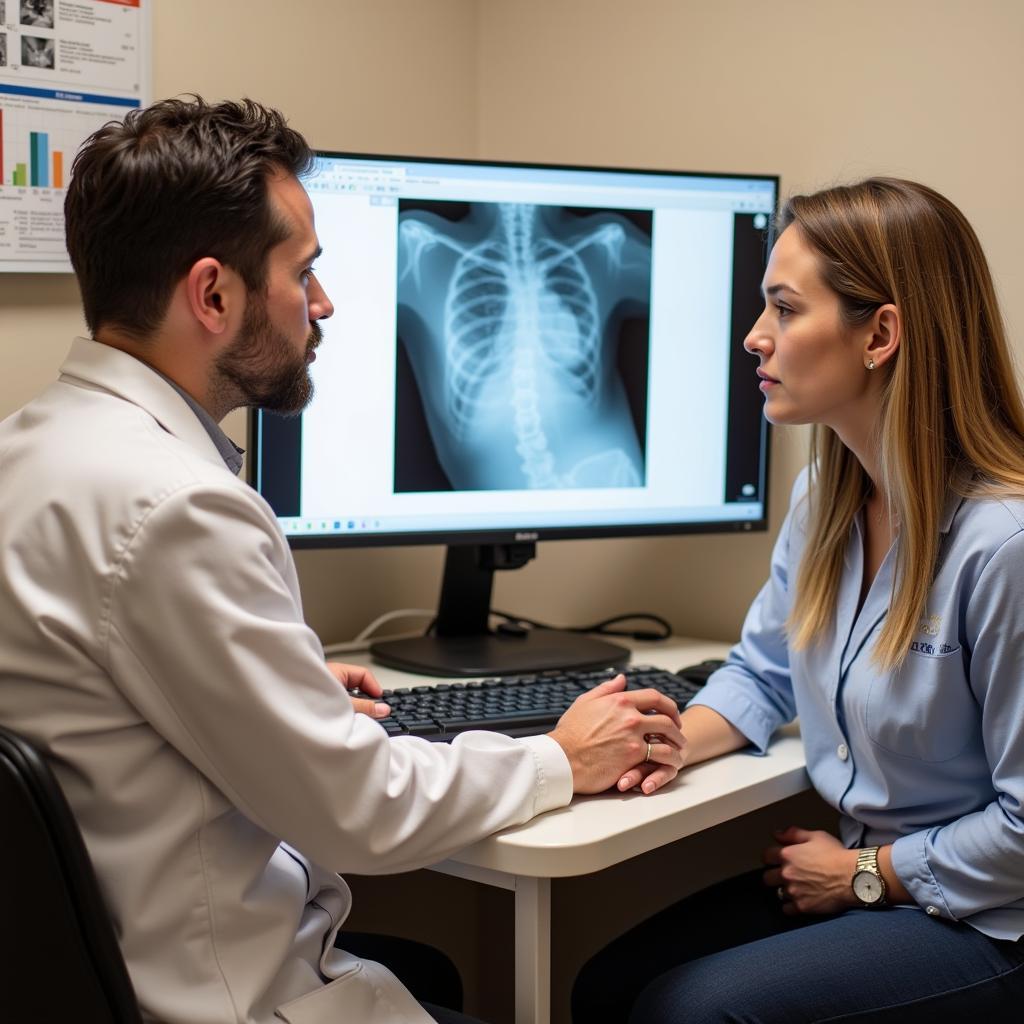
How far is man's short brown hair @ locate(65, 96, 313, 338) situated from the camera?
1.09 metres

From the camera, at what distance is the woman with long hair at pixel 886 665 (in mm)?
1255

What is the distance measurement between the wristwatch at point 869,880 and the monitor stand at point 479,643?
48cm

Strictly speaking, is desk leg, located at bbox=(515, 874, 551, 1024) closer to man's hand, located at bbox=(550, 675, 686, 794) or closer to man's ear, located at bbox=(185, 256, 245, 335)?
man's hand, located at bbox=(550, 675, 686, 794)

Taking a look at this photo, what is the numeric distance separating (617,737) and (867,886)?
1.06 ft

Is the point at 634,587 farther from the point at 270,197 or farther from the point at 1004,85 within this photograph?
the point at 270,197

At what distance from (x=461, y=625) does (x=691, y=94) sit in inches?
34.0

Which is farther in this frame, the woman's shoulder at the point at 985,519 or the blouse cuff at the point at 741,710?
the blouse cuff at the point at 741,710

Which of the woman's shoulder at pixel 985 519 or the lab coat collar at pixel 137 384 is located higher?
the lab coat collar at pixel 137 384

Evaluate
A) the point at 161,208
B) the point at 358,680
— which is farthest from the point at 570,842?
the point at 161,208

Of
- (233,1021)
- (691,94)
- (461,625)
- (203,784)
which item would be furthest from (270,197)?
(691,94)

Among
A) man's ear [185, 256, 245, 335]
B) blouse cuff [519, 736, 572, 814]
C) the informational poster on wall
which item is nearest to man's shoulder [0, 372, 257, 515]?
man's ear [185, 256, 245, 335]

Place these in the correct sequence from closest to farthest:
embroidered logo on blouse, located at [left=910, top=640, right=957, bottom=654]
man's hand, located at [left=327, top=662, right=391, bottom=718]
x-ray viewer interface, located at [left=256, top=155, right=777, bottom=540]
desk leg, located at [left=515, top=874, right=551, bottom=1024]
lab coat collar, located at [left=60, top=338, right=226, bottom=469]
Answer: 1. lab coat collar, located at [left=60, top=338, right=226, bottom=469]
2. desk leg, located at [left=515, top=874, right=551, bottom=1024]
3. embroidered logo on blouse, located at [left=910, top=640, right=957, bottom=654]
4. man's hand, located at [left=327, top=662, right=391, bottom=718]
5. x-ray viewer interface, located at [left=256, top=155, right=777, bottom=540]

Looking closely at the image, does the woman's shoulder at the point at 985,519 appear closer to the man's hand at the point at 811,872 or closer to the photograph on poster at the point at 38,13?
the man's hand at the point at 811,872

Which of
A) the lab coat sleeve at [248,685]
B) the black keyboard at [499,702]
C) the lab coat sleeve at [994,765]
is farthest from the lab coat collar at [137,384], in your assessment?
the lab coat sleeve at [994,765]
